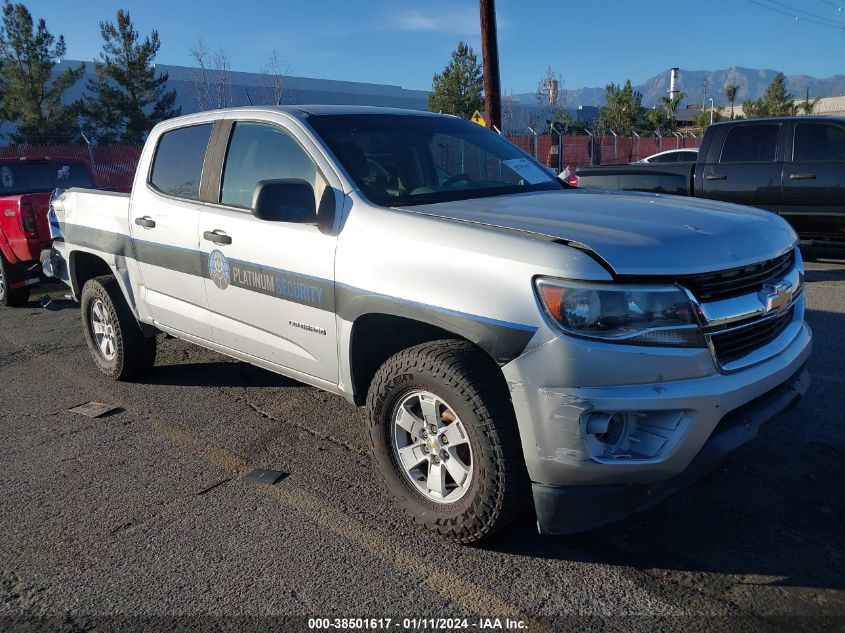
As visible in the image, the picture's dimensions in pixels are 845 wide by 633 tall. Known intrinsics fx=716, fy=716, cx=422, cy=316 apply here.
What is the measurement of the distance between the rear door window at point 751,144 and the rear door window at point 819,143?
26 centimetres

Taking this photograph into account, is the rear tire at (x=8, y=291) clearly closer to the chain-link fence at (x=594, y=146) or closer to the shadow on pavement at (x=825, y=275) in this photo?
the shadow on pavement at (x=825, y=275)

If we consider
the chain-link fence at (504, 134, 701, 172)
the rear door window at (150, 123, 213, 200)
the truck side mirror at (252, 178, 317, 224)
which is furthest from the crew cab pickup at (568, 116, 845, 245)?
the chain-link fence at (504, 134, 701, 172)

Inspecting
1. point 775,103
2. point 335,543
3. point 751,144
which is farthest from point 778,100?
point 335,543

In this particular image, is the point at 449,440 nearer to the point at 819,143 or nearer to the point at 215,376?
the point at 215,376

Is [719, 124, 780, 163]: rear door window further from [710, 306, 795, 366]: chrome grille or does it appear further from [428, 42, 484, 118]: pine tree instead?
[428, 42, 484, 118]: pine tree

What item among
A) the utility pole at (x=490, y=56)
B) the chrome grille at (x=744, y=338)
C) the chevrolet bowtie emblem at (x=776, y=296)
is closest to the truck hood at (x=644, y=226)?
the chevrolet bowtie emblem at (x=776, y=296)

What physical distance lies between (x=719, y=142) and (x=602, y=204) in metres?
6.74

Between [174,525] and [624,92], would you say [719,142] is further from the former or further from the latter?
[624,92]

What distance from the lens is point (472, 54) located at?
139ft

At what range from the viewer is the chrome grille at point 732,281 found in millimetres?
2658

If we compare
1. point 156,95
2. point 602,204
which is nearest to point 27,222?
point 602,204

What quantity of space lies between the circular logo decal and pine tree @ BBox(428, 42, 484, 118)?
39.0m

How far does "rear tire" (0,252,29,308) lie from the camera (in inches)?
347

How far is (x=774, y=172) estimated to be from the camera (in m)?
8.80
